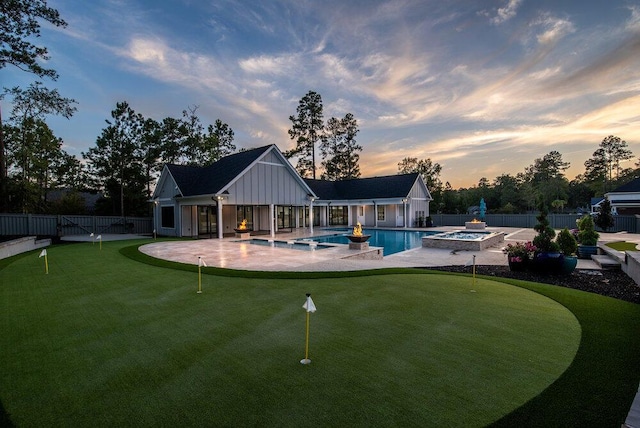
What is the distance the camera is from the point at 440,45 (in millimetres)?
15031

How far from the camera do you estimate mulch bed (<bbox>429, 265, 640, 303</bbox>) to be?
707 centimetres

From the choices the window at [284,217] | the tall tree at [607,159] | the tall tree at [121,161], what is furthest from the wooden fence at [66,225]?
the tall tree at [607,159]

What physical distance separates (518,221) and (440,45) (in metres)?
25.4

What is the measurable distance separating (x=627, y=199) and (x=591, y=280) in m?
31.2

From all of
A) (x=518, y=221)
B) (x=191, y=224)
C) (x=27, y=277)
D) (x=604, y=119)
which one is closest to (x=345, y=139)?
A: (x=518, y=221)

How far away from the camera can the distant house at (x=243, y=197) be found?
67.5ft

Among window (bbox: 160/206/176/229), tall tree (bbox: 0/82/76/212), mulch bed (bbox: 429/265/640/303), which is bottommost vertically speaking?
mulch bed (bbox: 429/265/640/303)

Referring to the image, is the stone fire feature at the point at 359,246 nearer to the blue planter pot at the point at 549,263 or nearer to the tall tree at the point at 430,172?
the blue planter pot at the point at 549,263

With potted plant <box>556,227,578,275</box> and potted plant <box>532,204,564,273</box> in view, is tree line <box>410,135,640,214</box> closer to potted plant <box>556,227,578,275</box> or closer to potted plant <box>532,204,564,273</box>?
potted plant <box>556,227,578,275</box>

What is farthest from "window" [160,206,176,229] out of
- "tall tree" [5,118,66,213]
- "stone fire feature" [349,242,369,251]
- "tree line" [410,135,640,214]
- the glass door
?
"tree line" [410,135,640,214]

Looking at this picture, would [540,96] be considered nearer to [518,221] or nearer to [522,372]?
[522,372]

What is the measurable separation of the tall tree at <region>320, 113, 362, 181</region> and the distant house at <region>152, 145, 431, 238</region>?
14352 millimetres

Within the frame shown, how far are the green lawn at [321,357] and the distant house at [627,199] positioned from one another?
33.8 m

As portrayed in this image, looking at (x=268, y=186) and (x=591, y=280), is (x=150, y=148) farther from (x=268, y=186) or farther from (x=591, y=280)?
Result: (x=591, y=280)
